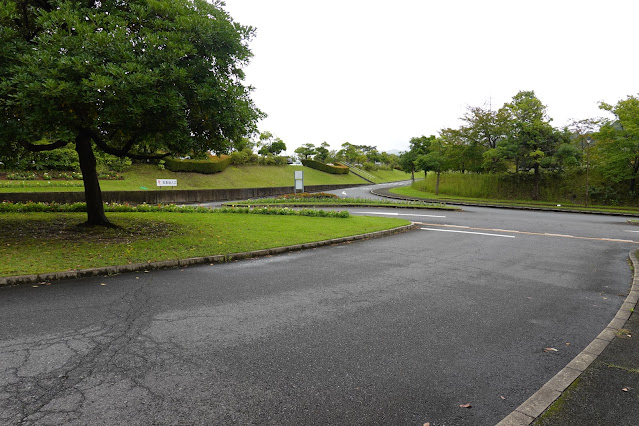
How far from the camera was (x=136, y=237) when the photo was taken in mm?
9188

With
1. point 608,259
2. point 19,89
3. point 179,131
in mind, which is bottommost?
point 608,259

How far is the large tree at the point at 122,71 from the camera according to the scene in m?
6.67

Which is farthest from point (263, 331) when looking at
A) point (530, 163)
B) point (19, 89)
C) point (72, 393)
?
point (530, 163)

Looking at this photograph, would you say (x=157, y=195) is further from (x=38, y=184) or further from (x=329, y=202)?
(x=329, y=202)

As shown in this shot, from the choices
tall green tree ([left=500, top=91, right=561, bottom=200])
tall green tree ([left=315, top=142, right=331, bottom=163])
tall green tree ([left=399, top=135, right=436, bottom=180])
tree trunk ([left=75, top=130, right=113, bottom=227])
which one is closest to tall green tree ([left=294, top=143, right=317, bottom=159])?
tall green tree ([left=315, top=142, right=331, bottom=163])

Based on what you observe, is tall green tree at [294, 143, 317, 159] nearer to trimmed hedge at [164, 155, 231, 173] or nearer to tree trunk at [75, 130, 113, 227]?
trimmed hedge at [164, 155, 231, 173]

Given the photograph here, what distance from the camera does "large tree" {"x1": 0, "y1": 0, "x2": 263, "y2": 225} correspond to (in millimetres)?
6672

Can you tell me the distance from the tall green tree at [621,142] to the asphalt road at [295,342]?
72.6 ft

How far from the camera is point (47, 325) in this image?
4098 mm

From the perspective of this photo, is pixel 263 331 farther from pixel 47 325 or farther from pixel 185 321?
pixel 47 325

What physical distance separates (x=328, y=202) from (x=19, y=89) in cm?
1874

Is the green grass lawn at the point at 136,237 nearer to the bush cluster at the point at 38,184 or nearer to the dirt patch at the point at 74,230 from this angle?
the dirt patch at the point at 74,230

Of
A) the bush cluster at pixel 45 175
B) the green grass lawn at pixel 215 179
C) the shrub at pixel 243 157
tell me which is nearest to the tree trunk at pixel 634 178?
the green grass lawn at pixel 215 179

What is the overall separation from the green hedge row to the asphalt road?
3089 centimetres
